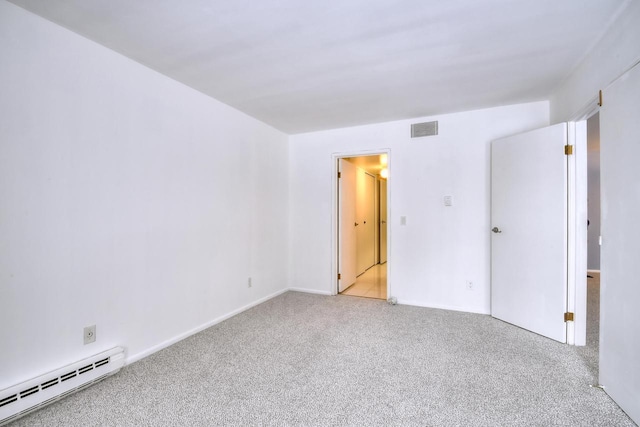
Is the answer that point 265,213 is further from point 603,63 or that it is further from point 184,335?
point 603,63

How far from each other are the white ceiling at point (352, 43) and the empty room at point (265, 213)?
2cm

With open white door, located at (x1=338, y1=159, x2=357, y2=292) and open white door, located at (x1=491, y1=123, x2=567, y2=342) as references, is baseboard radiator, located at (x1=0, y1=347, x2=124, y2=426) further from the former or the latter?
open white door, located at (x1=491, y1=123, x2=567, y2=342)

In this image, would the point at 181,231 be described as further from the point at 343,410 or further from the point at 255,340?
the point at 343,410

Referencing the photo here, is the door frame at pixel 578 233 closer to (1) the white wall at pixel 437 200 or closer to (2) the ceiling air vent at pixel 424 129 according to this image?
(1) the white wall at pixel 437 200

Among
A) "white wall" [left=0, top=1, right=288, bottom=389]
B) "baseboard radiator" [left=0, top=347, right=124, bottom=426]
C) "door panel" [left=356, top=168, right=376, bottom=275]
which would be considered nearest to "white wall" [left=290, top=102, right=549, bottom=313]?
"door panel" [left=356, top=168, right=376, bottom=275]

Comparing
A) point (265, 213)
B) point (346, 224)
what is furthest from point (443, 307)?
point (265, 213)

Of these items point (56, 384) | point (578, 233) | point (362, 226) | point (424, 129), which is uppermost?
point (424, 129)

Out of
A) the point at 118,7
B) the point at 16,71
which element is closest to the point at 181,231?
the point at 16,71

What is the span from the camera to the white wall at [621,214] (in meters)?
1.57

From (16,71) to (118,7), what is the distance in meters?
0.72

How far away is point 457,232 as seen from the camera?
3436 mm

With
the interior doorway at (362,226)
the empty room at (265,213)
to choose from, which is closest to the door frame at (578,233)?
the empty room at (265,213)

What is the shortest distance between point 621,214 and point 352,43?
2009 millimetres

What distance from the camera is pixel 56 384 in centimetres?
176
